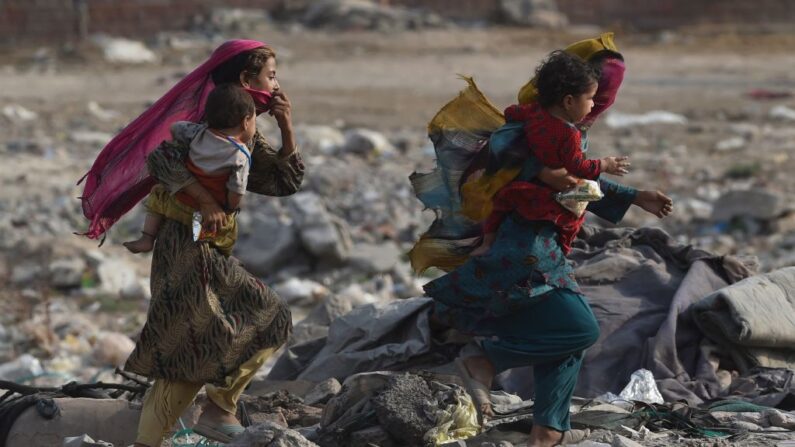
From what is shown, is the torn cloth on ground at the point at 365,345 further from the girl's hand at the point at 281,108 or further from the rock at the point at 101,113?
the rock at the point at 101,113

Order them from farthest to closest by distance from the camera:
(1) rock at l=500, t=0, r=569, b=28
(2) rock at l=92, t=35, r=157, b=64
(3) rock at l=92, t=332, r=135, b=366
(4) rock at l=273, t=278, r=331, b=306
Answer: (1) rock at l=500, t=0, r=569, b=28
(2) rock at l=92, t=35, r=157, b=64
(4) rock at l=273, t=278, r=331, b=306
(3) rock at l=92, t=332, r=135, b=366

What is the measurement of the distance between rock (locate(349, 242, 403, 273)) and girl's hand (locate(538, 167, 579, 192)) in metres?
4.96

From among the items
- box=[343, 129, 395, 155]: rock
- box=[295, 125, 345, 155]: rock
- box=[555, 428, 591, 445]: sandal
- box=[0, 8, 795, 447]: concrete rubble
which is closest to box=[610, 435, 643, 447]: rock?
box=[0, 8, 795, 447]: concrete rubble

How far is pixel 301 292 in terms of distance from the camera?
8.44 meters

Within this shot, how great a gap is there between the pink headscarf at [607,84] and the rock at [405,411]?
3.14 ft

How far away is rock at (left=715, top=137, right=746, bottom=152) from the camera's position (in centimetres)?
1272

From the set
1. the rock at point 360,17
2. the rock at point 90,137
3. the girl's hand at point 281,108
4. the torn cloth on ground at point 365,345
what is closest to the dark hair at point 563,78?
the girl's hand at point 281,108

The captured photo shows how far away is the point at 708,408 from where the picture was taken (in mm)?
4656

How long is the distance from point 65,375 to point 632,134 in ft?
25.7

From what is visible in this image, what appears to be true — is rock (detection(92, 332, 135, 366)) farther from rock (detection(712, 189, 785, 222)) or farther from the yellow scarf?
rock (detection(712, 189, 785, 222))

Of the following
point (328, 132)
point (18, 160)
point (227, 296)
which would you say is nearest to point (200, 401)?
point (227, 296)

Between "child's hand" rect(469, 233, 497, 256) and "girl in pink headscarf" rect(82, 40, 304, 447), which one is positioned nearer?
"girl in pink headscarf" rect(82, 40, 304, 447)

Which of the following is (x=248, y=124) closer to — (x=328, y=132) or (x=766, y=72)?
(x=328, y=132)

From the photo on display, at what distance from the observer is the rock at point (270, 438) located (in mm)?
3783
